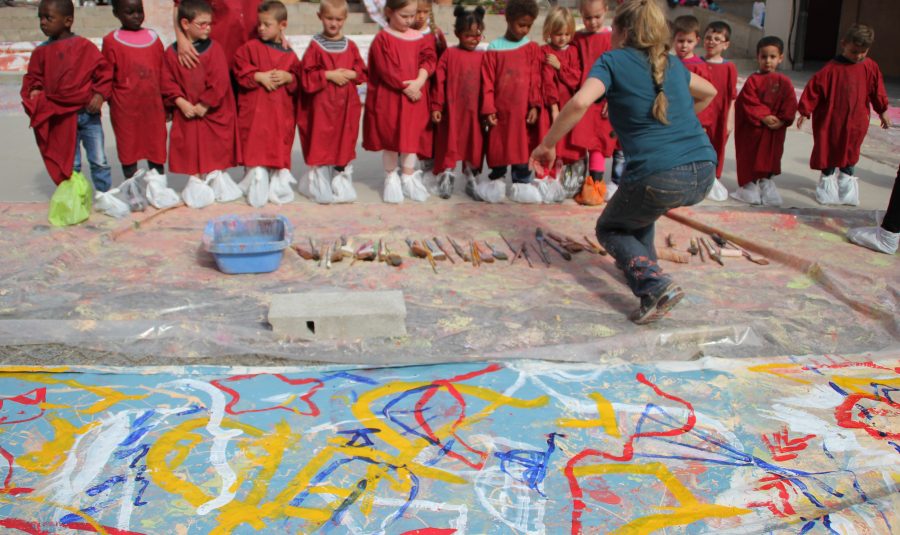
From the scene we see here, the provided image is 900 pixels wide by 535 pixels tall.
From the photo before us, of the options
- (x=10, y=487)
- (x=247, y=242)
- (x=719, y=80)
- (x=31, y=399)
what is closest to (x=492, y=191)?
(x=719, y=80)

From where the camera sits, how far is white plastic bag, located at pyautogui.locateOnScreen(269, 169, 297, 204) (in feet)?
20.0

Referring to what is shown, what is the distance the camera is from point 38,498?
2594 mm

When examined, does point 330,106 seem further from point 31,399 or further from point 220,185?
point 31,399

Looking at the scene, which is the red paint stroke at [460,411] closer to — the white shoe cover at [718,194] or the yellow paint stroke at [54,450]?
the yellow paint stroke at [54,450]

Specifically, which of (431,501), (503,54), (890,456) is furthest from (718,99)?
(431,501)

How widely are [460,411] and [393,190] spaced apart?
327cm

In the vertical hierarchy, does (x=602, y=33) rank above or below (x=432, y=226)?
above

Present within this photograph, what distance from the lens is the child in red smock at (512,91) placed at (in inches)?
236

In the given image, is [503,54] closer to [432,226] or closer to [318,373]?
[432,226]

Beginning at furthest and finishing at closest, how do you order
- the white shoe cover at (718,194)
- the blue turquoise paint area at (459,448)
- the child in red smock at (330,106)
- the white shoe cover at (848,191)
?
1. the white shoe cover at (718,194)
2. the white shoe cover at (848,191)
3. the child in red smock at (330,106)
4. the blue turquoise paint area at (459,448)

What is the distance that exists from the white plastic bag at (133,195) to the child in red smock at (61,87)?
34 cm

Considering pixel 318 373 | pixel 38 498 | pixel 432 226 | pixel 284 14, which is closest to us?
pixel 38 498

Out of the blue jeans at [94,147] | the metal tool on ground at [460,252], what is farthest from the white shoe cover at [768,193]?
the blue jeans at [94,147]

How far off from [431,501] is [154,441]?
1053mm
